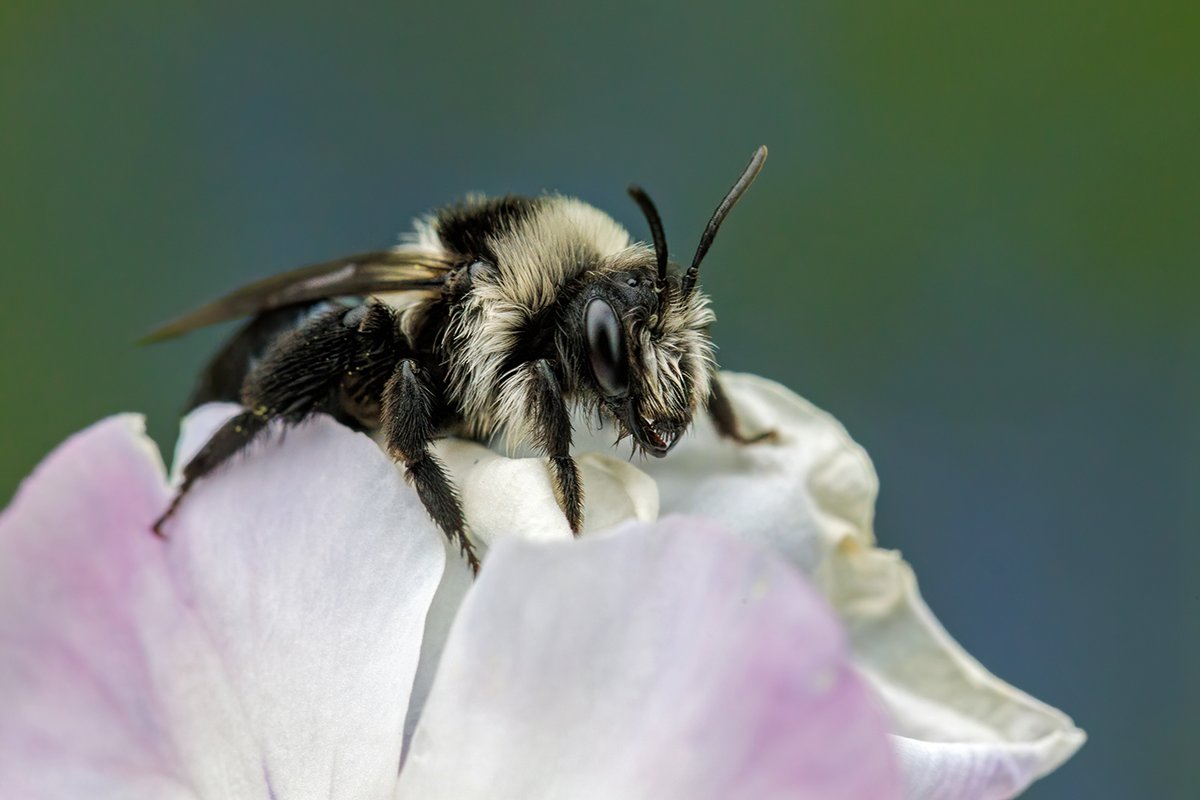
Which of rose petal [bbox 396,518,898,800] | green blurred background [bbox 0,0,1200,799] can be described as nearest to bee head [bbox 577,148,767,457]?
rose petal [bbox 396,518,898,800]

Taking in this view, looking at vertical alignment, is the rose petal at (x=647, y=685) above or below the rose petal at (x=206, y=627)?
above

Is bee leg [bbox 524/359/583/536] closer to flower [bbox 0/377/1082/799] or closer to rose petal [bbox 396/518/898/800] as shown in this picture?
flower [bbox 0/377/1082/799]

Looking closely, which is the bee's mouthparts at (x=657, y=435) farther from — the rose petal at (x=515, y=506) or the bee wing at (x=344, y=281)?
the bee wing at (x=344, y=281)

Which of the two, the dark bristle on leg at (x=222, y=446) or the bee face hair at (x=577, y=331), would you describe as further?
the bee face hair at (x=577, y=331)

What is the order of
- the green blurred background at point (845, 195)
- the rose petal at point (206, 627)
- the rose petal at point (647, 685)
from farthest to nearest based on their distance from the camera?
the green blurred background at point (845, 195) → the rose petal at point (206, 627) → the rose petal at point (647, 685)

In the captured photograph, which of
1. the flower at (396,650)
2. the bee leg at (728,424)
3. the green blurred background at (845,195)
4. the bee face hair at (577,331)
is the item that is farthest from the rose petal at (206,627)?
the green blurred background at (845,195)

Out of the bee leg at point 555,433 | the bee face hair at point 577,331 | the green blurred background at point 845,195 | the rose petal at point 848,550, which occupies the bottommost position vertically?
the green blurred background at point 845,195

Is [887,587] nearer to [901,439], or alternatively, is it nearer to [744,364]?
[744,364]
